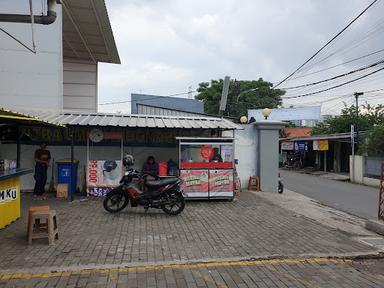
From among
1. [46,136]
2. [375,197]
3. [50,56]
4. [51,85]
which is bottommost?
[375,197]

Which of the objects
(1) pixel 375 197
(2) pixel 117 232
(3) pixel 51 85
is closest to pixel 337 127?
(1) pixel 375 197

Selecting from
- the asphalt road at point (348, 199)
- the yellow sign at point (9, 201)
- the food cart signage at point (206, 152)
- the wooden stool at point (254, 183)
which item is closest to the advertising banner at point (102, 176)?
the food cart signage at point (206, 152)

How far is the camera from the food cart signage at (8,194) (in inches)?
332

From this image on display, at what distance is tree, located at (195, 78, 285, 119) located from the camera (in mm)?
Result: 47312

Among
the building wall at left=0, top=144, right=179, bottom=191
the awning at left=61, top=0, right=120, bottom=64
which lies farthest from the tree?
the building wall at left=0, top=144, right=179, bottom=191

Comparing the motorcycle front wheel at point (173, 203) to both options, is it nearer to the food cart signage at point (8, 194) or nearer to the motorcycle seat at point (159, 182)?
the motorcycle seat at point (159, 182)

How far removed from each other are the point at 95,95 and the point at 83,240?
17115mm

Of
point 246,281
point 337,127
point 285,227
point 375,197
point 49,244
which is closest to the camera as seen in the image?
point 246,281

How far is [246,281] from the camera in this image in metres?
5.65

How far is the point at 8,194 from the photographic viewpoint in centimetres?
870

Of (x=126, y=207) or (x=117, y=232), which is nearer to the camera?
(x=117, y=232)

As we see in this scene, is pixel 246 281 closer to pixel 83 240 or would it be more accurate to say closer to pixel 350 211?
pixel 83 240

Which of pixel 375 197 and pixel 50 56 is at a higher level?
pixel 50 56

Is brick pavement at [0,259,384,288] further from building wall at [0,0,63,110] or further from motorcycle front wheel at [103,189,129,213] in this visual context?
building wall at [0,0,63,110]
